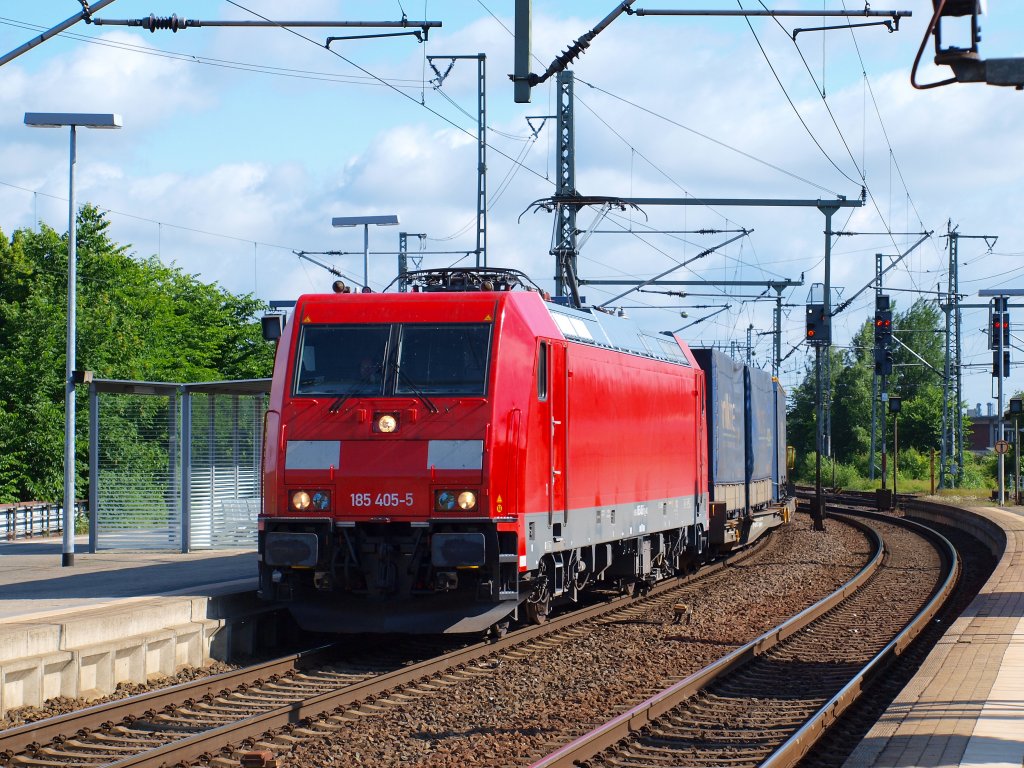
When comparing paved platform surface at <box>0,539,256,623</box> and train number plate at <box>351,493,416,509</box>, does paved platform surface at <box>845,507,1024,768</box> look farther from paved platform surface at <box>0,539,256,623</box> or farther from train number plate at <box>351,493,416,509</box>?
paved platform surface at <box>0,539,256,623</box>

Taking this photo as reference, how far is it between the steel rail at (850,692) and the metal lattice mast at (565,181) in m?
8.70

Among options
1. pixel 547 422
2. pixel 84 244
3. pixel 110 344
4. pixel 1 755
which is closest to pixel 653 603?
pixel 547 422

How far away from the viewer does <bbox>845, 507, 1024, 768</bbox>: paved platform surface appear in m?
7.66

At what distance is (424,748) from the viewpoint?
8.98 metres

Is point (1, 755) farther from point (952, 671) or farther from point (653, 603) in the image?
point (653, 603)

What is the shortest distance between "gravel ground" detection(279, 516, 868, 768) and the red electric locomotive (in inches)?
35.3

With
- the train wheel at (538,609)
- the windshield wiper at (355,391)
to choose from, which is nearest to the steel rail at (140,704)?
the windshield wiper at (355,391)

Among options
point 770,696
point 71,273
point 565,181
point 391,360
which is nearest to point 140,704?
point 391,360

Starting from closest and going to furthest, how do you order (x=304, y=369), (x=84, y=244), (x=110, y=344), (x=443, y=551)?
(x=443, y=551) → (x=304, y=369) → (x=110, y=344) → (x=84, y=244)

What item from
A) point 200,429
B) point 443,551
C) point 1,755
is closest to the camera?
point 1,755

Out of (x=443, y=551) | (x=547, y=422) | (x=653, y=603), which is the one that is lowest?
(x=653, y=603)

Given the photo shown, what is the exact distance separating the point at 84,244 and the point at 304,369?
3440cm

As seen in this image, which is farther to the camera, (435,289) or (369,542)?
(435,289)

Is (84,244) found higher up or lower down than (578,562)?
higher up
